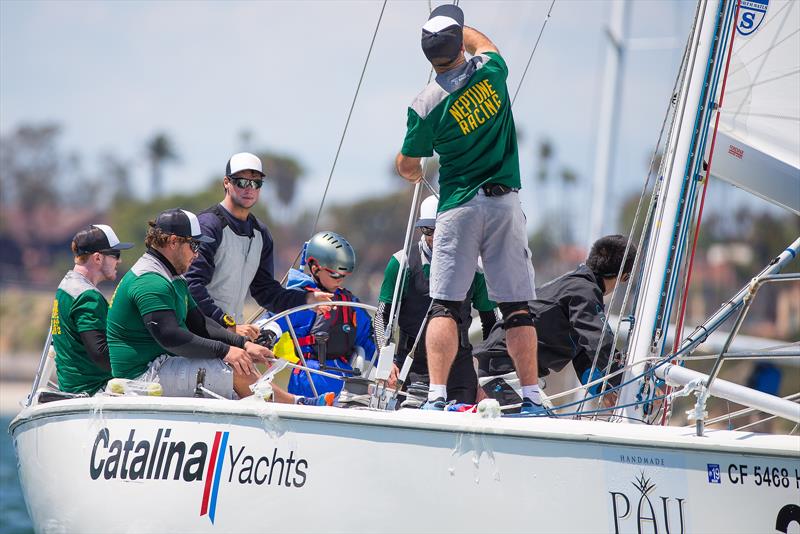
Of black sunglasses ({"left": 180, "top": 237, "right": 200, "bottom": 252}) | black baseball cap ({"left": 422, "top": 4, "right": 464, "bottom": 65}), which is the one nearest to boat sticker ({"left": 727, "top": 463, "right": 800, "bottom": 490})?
black baseball cap ({"left": 422, "top": 4, "right": 464, "bottom": 65})

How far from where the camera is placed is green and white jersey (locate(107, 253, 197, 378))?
5105mm

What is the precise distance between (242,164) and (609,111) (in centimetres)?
1072

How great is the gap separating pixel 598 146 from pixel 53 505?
11.8m

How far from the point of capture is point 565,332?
234 inches

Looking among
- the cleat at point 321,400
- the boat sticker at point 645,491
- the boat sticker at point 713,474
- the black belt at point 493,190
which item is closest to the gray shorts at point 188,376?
the cleat at point 321,400

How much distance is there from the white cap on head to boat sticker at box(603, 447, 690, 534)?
2.85 meters

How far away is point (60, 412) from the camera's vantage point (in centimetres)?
514

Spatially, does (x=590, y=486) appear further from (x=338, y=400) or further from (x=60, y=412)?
(x=60, y=412)

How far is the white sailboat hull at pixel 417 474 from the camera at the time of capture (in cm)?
424

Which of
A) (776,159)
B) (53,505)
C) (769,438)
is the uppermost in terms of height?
(776,159)

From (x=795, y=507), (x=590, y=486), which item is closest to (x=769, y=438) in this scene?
(x=795, y=507)

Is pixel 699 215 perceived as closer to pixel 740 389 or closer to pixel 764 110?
pixel 764 110

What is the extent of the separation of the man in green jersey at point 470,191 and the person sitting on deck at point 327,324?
1.34 metres

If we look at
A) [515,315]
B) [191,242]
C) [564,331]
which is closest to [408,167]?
[515,315]
